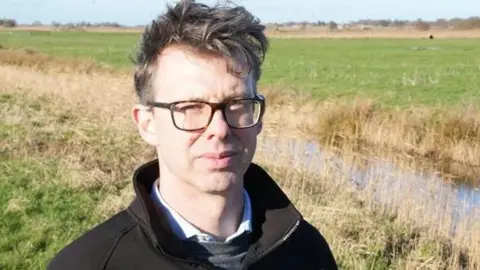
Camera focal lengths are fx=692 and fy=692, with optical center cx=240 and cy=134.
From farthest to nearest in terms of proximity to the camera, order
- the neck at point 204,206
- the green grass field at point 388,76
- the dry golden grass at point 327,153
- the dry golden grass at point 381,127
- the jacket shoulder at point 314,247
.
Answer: the green grass field at point 388,76 < the dry golden grass at point 381,127 < the dry golden grass at point 327,153 < the jacket shoulder at point 314,247 < the neck at point 204,206

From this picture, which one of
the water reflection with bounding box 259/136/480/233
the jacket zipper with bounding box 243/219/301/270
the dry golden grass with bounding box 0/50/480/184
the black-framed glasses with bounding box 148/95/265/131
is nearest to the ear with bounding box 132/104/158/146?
the black-framed glasses with bounding box 148/95/265/131

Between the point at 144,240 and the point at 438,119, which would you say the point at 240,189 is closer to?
the point at 144,240

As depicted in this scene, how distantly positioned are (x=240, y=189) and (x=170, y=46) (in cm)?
45

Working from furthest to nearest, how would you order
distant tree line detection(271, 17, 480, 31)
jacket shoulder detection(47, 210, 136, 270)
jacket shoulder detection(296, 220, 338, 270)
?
1. distant tree line detection(271, 17, 480, 31)
2. jacket shoulder detection(296, 220, 338, 270)
3. jacket shoulder detection(47, 210, 136, 270)

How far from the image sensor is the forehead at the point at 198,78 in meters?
1.85

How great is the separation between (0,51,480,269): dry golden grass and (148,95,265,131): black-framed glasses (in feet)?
15.4

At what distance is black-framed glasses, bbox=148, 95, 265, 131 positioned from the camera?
6.10 feet

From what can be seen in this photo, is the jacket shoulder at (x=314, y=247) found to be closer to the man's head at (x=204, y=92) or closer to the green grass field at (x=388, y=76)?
the man's head at (x=204, y=92)

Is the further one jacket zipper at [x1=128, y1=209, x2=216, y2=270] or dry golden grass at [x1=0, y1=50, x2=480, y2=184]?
dry golden grass at [x1=0, y1=50, x2=480, y2=184]

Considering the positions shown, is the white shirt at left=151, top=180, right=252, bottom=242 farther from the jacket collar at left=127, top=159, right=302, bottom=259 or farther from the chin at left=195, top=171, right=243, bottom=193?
the chin at left=195, top=171, right=243, bottom=193

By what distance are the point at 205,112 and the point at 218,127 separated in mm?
58

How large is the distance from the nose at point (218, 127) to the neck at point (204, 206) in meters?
0.16

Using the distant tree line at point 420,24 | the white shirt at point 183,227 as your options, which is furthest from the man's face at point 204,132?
the distant tree line at point 420,24

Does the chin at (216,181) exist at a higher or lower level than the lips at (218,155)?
lower
